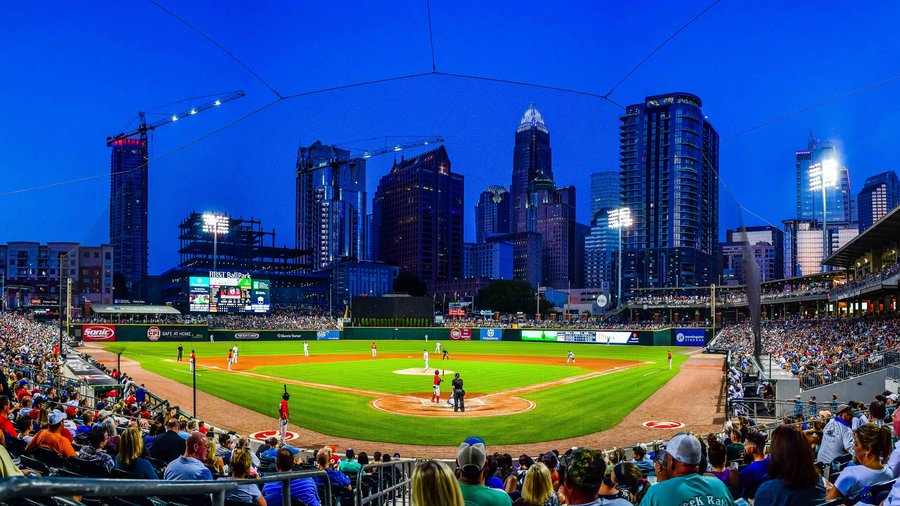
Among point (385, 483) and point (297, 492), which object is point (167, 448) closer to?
point (297, 492)

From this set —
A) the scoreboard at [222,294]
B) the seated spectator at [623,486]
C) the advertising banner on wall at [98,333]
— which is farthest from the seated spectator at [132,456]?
the scoreboard at [222,294]

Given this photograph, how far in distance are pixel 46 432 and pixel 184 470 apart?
2708mm

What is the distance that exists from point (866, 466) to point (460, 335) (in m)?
69.5

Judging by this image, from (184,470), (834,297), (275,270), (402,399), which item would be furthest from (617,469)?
(275,270)

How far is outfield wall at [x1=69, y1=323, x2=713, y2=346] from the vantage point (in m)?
61.4

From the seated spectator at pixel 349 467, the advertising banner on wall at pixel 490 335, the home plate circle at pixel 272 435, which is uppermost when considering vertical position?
the seated spectator at pixel 349 467

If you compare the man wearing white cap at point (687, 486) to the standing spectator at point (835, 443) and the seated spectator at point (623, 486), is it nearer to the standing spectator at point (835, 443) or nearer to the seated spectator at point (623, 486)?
the seated spectator at point (623, 486)

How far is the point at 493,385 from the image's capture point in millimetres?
35156

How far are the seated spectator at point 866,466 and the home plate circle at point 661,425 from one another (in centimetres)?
1924

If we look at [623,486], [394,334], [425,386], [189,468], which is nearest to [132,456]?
[189,468]

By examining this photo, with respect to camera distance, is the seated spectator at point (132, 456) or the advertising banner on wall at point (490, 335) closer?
the seated spectator at point (132, 456)

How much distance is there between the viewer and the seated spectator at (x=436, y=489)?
11.2 feet

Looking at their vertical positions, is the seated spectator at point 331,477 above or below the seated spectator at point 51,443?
below

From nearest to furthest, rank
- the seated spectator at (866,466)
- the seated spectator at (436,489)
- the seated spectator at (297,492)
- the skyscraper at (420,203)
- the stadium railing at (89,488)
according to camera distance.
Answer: the stadium railing at (89,488) → the seated spectator at (436,489) → the seated spectator at (866,466) → the seated spectator at (297,492) → the skyscraper at (420,203)
